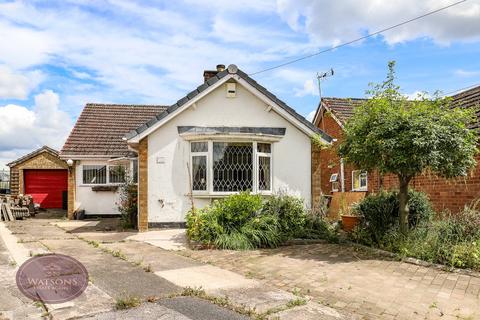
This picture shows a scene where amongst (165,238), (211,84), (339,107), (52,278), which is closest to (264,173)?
(211,84)

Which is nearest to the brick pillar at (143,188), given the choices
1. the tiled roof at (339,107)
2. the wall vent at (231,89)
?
the wall vent at (231,89)

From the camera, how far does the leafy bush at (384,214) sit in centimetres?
956

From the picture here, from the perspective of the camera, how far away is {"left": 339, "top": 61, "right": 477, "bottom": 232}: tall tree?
8070 mm

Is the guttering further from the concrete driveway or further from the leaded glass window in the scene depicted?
the concrete driveway

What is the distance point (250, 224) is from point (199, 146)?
3.41 metres

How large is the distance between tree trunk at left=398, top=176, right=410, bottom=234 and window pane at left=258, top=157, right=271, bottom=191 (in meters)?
4.34

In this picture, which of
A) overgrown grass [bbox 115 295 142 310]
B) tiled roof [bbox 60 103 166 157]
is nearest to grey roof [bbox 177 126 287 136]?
tiled roof [bbox 60 103 166 157]

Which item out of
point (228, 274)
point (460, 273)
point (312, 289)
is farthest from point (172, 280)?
point (460, 273)

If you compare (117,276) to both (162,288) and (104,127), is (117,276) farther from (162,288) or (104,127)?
(104,127)

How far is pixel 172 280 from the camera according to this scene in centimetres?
654

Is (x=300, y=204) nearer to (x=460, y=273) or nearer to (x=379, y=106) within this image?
(x=379, y=106)

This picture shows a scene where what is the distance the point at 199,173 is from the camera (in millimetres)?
12250

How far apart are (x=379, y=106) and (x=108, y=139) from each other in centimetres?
1303

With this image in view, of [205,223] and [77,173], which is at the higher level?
[77,173]
